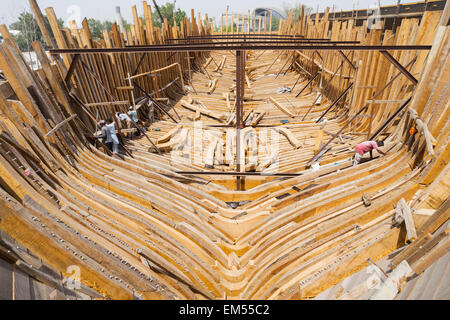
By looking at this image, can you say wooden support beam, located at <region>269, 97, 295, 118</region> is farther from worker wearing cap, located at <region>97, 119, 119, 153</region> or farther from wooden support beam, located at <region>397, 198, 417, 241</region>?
wooden support beam, located at <region>397, 198, 417, 241</region>

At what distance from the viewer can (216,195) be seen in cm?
590

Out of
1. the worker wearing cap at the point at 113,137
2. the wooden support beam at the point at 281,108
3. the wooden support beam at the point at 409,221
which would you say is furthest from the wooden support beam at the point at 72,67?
the wooden support beam at the point at 281,108

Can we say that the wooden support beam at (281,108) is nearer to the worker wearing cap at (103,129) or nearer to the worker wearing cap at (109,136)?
the worker wearing cap at (109,136)

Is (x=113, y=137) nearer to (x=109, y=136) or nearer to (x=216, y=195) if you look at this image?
(x=109, y=136)

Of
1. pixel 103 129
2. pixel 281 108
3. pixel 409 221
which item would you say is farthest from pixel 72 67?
pixel 281 108

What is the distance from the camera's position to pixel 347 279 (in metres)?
3.33

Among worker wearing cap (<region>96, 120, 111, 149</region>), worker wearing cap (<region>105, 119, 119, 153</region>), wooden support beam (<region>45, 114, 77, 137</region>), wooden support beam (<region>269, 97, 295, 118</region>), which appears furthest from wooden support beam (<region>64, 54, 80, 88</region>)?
wooden support beam (<region>269, 97, 295, 118</region>)

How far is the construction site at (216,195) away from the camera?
9.82ft

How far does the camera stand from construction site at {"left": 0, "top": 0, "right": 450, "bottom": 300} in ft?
9.82

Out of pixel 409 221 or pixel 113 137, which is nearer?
pixel 409 221

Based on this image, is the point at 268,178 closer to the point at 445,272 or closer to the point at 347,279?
the point at 347,279

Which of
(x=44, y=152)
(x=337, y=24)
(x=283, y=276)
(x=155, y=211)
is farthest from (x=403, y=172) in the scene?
(x=337, y=24)

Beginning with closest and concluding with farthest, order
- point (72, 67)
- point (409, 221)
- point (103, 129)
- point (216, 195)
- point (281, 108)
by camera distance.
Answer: point (409, 221), point (216, 195), point (72, 67), point (103, 129), point (281, 108)
